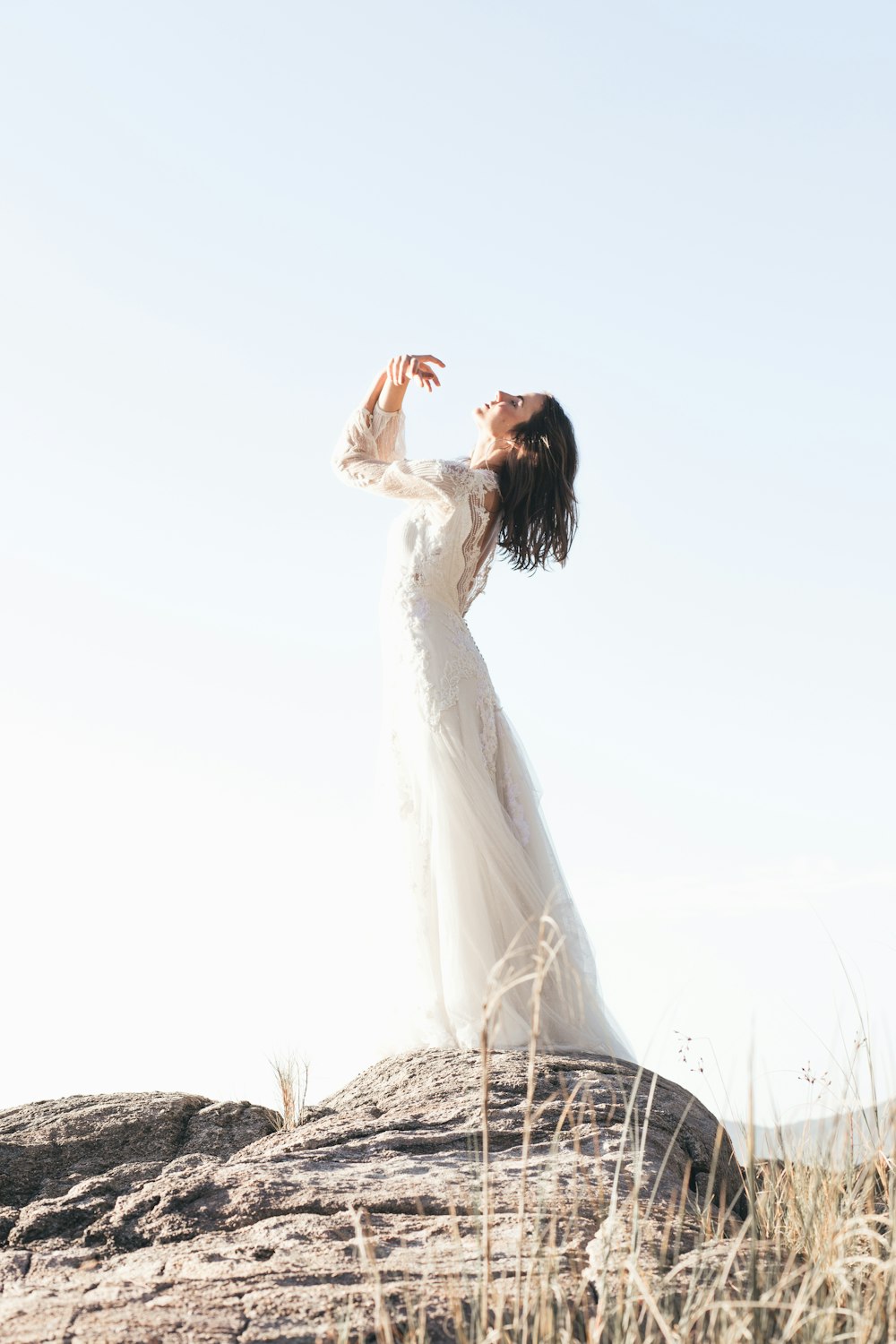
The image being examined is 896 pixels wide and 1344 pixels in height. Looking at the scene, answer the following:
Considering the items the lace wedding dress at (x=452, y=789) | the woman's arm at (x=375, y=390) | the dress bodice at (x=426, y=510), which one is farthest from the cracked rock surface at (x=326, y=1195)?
the woman's arm at (x=375, y=390)

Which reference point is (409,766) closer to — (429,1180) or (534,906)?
(534,906)

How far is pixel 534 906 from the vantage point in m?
5.41

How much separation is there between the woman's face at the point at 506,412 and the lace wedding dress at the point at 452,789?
10.9 inches

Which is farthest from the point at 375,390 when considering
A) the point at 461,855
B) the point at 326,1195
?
the point at 326,1195

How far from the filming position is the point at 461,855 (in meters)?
5.38

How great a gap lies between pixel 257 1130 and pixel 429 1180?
1611 millimetres

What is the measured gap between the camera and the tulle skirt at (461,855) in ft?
17.0

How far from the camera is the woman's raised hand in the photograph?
5.81 meters

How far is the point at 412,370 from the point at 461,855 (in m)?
2.28

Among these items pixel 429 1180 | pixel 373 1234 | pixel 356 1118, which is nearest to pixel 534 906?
pixel 356 1118

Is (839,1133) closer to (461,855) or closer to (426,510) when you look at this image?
(461,855)

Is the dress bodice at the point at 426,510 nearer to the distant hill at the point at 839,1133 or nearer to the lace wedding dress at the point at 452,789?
the lace wedding dress at the point at 452,789

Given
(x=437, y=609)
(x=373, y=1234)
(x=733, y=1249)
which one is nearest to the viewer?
(x=733, y=1249)

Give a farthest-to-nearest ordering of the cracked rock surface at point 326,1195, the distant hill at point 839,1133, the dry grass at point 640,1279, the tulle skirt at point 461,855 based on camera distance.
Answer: the tulle skirt at point 461,855 → the distant hill at point 839,1133 → the cracked rock surface at point 326,1195 → the dry grass at point 640,1279
